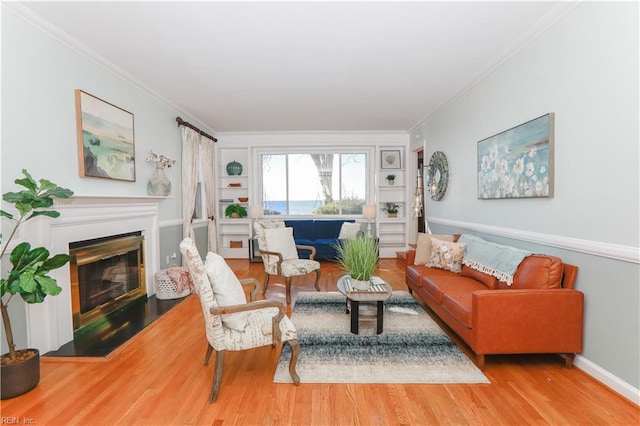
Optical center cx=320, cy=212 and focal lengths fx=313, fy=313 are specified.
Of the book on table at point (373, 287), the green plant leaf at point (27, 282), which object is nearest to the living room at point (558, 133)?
the green plant leaf at point (27, 282)

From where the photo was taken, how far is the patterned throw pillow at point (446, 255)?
353 cm

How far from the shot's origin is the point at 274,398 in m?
2.01

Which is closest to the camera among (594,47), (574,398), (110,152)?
(574,398)

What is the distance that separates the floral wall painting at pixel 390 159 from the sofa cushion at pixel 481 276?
374 centimetres

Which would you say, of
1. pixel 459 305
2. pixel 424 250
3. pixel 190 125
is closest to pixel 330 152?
pixel 190 125

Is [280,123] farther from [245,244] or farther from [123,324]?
[123,324]

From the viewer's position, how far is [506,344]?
7.52 feet

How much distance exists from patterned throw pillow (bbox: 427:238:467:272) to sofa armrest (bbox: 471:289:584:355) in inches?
49.2

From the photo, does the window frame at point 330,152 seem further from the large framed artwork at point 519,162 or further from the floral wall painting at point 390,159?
the large framed artwork at point 519,162

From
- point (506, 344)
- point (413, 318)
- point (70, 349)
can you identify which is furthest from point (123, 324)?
point (506, 344)

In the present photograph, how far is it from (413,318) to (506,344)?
43.5 inches

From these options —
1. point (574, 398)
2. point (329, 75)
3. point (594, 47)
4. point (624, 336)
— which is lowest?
point (574, 398)

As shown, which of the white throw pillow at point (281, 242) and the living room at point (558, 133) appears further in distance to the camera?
the white throw pillow at point (281, 242)

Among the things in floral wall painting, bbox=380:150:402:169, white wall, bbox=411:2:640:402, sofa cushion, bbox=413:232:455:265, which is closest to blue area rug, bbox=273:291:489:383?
sofa cushion, bbox=413:232:455:265
